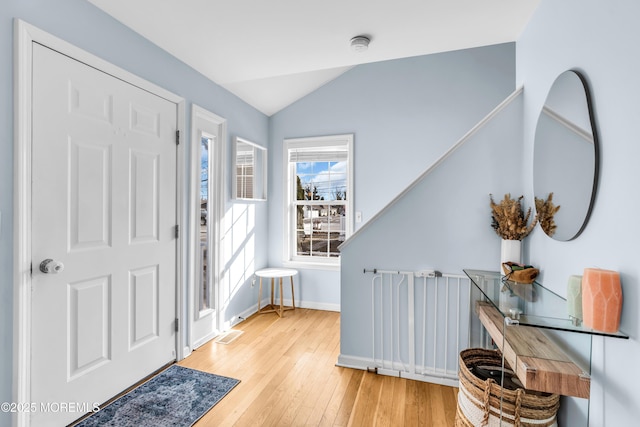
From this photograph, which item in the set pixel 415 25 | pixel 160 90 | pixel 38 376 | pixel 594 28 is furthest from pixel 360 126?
pixel 38 376

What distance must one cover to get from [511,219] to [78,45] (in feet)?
9.10

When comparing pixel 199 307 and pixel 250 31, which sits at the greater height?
pixel 250 31

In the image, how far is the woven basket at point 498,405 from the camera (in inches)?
57.1

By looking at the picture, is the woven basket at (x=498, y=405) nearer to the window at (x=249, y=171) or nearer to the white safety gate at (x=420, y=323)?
the white safety gate at (x=420, y=323)

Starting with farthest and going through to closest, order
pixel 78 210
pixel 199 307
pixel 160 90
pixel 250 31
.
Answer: pixel 199 307 < pixel 160 90 < pixel 250 31 < pixel 78 210

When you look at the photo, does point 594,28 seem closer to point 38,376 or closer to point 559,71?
point 559,71

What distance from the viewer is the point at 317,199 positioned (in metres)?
4.05

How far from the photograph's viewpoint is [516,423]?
146cm

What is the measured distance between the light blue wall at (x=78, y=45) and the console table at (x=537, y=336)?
2.22 m

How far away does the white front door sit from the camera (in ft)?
5.38

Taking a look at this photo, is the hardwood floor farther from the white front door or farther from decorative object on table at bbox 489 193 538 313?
decorative object on table at bbox 489 193 538 313

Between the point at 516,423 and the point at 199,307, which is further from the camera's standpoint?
the point at 199,307

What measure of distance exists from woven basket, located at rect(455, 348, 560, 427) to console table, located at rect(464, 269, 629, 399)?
0.21 metres

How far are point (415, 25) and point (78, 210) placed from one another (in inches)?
93.5
